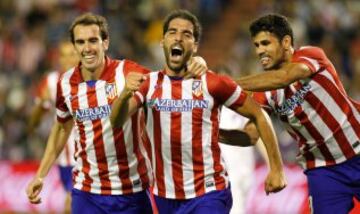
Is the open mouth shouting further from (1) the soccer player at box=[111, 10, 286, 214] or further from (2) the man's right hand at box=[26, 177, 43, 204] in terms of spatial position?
(2) the man's right hand at box=[26, 177, 43, 204]

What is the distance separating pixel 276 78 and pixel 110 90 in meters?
1.20

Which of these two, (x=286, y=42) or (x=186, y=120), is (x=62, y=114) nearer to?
(x=186, y=120)

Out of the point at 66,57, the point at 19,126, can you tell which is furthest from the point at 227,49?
the point at 66,57

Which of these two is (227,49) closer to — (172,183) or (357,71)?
(357,71)

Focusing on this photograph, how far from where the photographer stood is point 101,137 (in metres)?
7.43

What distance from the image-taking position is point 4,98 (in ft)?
53.6

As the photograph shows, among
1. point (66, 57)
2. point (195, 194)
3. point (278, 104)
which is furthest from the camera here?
point (66, 57)

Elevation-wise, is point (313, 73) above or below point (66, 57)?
below

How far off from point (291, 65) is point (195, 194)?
44.1 inches

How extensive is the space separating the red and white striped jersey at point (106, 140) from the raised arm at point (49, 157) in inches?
12.9

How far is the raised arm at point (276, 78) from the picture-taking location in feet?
23.3

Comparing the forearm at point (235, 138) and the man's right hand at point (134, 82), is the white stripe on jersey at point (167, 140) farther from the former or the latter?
A: the forearm at point (235, 138)

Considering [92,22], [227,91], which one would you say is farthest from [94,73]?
[227,91]

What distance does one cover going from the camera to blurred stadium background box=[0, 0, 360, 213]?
14.5 meters
